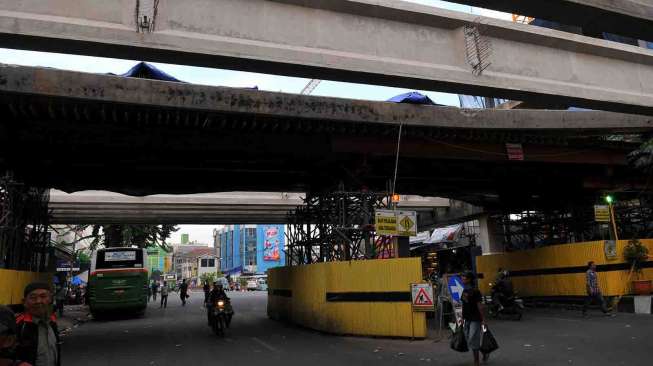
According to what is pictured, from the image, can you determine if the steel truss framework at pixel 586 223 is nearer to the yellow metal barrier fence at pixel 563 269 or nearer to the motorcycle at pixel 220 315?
the yellow metal barrier fence at pixel 563 269

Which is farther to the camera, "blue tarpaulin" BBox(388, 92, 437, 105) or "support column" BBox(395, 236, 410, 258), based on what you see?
"support column" BBox(395, 236, 410, 258)

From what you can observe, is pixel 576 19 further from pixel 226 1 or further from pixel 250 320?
pixel 250 320

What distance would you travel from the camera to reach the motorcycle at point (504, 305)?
16.7 m

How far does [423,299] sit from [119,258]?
55.2ft

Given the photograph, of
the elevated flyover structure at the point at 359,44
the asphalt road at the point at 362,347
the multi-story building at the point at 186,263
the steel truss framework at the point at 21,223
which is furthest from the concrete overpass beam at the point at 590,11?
the multi-story building at the point at 186,263

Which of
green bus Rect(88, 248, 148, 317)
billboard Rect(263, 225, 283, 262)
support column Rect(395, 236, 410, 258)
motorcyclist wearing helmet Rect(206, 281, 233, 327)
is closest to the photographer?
motorcyclist wearing helmet Rect(206, 281, 233, 327)

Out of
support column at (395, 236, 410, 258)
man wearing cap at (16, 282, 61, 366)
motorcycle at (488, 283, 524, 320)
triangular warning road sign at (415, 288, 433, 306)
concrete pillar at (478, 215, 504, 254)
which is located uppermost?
concrete pillar at (478, 215, 504, 254)

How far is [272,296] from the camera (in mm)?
21016

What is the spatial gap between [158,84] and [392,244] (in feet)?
32.4

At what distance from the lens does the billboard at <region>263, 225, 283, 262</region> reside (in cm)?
9512

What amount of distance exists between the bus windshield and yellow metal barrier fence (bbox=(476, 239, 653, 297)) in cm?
1816

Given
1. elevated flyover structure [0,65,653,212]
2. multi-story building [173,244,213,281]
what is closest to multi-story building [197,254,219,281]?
multi-story building [173,244,213,281]

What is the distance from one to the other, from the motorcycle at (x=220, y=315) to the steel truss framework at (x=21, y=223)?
629 centimetres

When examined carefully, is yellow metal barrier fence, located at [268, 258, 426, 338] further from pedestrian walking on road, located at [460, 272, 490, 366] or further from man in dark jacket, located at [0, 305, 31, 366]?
man in dark jacket, located at [0, 305, 31, 366]
